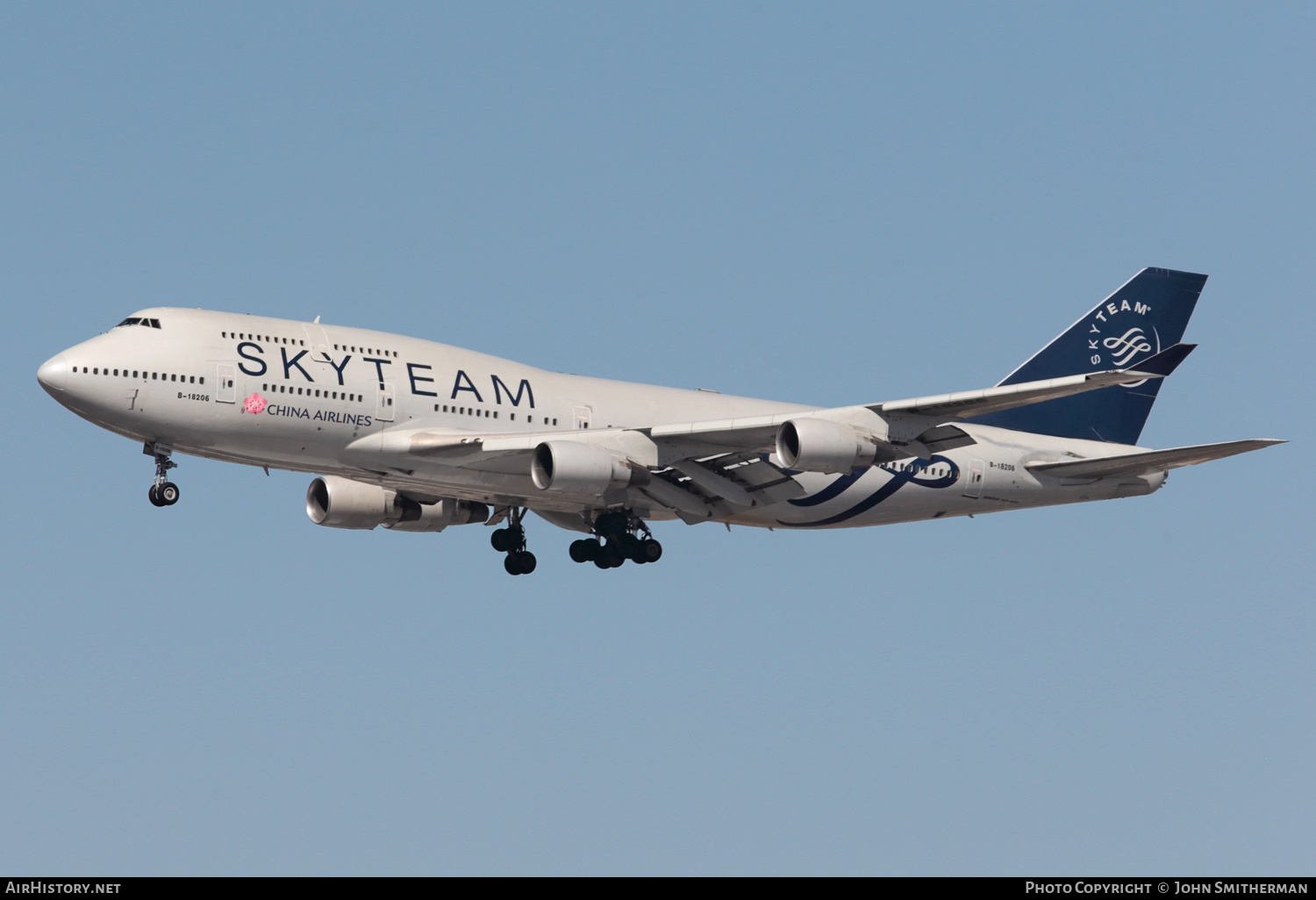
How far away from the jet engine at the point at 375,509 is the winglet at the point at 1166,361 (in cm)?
1797

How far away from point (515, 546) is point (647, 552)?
4734 mm

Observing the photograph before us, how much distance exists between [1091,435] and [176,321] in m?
26.0

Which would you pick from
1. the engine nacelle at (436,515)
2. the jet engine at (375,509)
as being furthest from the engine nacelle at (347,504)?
the engine nacelle at (436,515)

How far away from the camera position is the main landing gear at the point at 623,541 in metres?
42.9

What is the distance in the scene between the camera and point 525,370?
42.9 meters

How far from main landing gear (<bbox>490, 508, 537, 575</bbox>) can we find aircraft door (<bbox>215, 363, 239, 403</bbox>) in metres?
9.73

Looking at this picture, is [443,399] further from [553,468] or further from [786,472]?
[786,472]

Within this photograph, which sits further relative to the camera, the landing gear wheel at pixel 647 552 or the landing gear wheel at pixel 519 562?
the landing gear wheel at pixel 519 562

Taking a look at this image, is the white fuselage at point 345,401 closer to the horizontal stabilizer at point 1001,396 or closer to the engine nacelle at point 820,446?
the engine nacelle at point 820,446

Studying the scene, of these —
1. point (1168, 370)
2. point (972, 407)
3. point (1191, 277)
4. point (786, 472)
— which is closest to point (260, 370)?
point (786, 472)

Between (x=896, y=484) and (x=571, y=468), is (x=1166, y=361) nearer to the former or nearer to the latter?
(x=896, y=484)

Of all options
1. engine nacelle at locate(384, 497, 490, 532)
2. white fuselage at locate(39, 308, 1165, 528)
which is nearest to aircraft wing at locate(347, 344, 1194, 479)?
white fuselage at locate(39, 308, 1165, 528)

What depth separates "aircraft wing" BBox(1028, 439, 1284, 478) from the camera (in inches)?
1532
